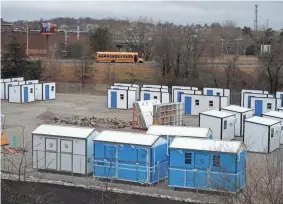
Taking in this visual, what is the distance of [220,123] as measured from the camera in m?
23.7

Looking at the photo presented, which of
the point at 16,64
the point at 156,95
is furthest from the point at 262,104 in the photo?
the point at 16,64

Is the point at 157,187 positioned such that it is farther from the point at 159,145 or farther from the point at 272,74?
the point at 272,74

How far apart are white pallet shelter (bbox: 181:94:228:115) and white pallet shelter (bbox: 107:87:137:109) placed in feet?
13.2

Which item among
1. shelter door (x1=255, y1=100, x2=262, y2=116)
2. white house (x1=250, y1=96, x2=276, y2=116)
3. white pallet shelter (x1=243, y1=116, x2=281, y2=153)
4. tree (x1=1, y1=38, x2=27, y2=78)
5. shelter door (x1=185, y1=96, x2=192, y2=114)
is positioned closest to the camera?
white pallet shelter (x1=243, y1=116, x2=281, y2=153)

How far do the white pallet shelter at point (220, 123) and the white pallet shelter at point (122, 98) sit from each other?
38.9ft

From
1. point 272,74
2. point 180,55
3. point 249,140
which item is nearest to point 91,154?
point 249,140

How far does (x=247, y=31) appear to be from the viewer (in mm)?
84312

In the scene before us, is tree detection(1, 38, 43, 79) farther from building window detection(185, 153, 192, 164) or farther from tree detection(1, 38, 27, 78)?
building window detection(185, 153, 192, 164)

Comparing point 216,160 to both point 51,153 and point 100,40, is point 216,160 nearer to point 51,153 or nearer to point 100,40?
point 51,153

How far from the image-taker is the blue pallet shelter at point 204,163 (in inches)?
626

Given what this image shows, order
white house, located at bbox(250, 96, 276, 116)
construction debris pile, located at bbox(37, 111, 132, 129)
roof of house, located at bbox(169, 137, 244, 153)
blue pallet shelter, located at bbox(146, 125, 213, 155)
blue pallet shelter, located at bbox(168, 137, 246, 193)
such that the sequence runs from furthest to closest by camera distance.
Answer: white house, located at bbox(250, 96, 276, 116) < construction debris pile, located at bbox(37, 111, 132, 129) < blue pallet shelter, located at bbox(146, 125, 213, 155) < roof of house, located at bbox(169, 137, 244, 153) < blue pallet shelter, located at bbox(168, 137, 246, 193)

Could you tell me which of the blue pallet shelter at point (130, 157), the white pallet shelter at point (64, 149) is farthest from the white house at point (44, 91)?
the blue pallet shelter at point (130, 157)

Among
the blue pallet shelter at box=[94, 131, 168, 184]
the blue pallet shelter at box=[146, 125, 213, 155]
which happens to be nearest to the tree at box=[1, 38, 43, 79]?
the blue pallet shelter at box=[146, 125, 213, 155]

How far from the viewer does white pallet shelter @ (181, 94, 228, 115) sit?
32344 millimetres
